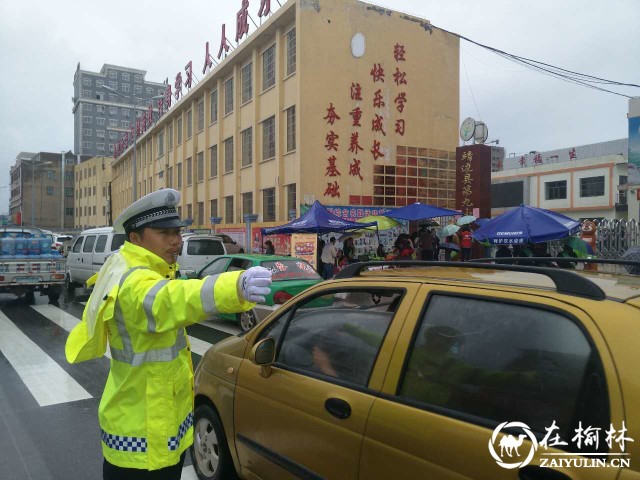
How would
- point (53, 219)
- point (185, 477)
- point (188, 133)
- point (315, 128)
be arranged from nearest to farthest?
1. point (185, 477)
2. point (315, 128)
3. point (188, 133)
4. point (53, 219)

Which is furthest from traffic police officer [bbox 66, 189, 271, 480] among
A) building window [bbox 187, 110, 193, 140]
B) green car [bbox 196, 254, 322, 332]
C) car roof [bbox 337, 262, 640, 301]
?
building window [bbox 187, 110, 193, 140]

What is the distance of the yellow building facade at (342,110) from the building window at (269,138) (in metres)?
0.05

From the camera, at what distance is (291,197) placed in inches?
795

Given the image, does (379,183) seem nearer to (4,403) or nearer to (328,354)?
(4,403)

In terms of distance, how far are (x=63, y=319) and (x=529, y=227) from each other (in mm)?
9792

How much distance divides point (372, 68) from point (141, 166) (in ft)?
102

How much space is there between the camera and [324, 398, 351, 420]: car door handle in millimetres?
2281

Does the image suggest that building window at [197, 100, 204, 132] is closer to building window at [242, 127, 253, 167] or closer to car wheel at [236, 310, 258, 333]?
building window at [242, 127, 253, 167]

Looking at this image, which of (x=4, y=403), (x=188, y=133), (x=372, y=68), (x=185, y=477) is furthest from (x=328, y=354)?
(x=188, y=133)

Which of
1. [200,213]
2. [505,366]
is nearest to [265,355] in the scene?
[505,366]

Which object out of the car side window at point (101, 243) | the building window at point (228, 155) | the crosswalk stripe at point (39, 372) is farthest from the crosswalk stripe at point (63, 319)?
the building window at point (228, 155)

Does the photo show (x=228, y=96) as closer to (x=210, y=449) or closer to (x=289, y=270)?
(x=289, y=270)

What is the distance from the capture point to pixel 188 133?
31.9 meters

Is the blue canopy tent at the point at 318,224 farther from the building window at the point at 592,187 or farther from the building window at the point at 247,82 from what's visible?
the building window at the point at 592,187
